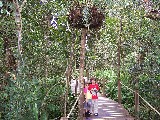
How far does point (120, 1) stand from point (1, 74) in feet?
15.0

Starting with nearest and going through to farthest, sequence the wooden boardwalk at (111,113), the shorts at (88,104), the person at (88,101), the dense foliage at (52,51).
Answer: the dense foliage at (52,51) → the wooden boardwalk at (111,113) → the person at (88,101) → the shorts at (88,104)

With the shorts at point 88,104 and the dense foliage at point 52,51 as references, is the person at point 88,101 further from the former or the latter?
the dense foliage at point 52,51

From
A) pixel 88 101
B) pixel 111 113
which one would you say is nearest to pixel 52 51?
pixel 88 101

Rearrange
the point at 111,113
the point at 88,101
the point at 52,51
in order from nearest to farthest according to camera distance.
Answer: the point at 88,101
the point at 111,113
the point at 52,51

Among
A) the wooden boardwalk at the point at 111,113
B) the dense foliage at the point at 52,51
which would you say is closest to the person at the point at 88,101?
the wooden boardwalk at the point at 111,113

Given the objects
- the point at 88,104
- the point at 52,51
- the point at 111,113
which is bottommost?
the point at 111,113

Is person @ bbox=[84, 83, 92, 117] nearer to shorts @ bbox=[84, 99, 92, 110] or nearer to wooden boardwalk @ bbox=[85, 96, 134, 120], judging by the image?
shorts @ bbox=[84, 99, 92, 110]

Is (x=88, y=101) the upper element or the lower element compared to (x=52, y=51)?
lower

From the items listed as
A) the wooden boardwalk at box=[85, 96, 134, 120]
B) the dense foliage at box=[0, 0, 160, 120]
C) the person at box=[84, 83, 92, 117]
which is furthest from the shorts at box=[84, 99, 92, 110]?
the dense foliage at box=[0, 0, 160, 120]

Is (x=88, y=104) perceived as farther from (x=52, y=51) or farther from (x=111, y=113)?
(x=52, y=51)

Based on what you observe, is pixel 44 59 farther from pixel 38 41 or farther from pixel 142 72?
pixel 142 72

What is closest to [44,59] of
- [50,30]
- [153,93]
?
[50,30]

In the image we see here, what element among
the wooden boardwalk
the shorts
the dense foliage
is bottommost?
the wooden boardwalk

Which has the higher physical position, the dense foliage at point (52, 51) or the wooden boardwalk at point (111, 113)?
the dense foliage at point (52, 51)
